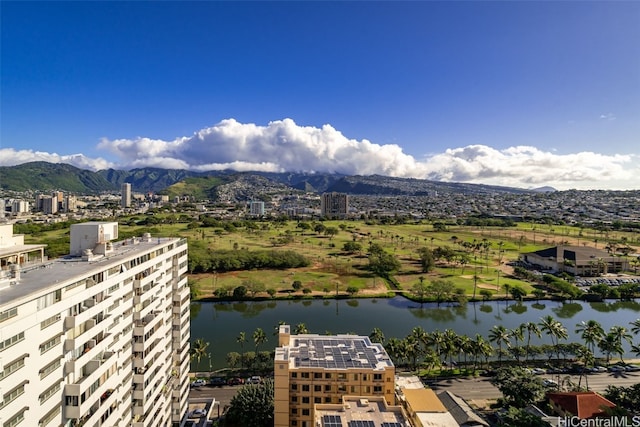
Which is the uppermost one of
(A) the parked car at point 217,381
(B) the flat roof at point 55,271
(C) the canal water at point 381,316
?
(B) the flat roof at point 55,271

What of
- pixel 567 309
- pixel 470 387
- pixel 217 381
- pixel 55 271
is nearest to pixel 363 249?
pixel 567 309

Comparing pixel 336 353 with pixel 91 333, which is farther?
pixel 336 353

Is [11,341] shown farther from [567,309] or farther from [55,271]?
[567,309]

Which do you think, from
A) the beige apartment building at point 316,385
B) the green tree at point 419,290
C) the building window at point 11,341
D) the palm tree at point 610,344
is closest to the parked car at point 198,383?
the beige apartment building at point 316,385

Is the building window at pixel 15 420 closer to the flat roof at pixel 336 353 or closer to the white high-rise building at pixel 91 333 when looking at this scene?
the white high-rise building at pixel 91 333

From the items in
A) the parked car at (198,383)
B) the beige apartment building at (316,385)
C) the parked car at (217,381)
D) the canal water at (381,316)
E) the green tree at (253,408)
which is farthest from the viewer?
the canal water at (381,316)
